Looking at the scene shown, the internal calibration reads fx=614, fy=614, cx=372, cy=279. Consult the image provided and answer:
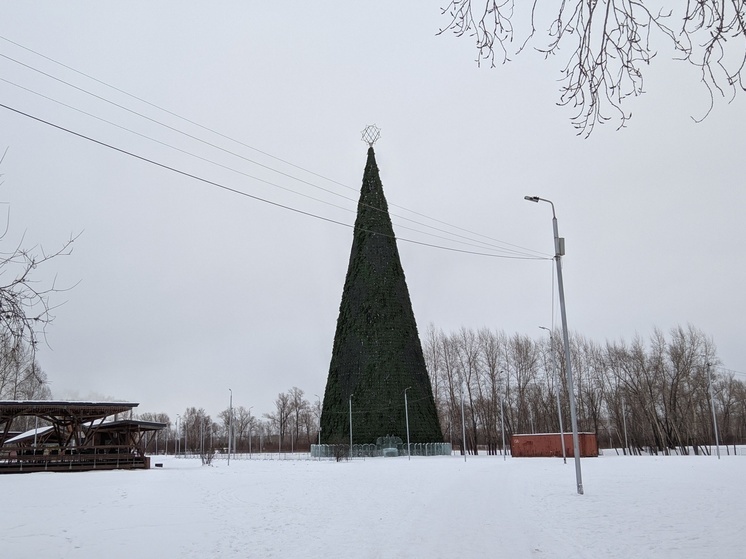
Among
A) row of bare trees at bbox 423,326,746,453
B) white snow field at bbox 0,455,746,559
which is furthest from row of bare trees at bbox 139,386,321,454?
white snow field at bbox 0,455,746,559

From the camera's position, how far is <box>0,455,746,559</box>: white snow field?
9273 mm

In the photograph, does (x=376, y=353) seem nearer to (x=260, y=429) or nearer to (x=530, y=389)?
(x=530, y=389)

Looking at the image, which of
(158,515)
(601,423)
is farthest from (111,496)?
(601,423)

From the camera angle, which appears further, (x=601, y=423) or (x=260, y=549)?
(x=601, y=423)

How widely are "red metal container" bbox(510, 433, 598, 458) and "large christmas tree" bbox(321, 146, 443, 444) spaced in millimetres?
7364

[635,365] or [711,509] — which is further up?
[635,365]

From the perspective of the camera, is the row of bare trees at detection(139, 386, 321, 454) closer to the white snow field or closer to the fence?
the fence

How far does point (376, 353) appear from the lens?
51844 millimetres

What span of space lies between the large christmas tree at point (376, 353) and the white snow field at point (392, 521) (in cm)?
3003

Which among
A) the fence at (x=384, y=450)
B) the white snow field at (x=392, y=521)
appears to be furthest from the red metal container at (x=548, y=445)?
the white snow field at (x=392, y=521)

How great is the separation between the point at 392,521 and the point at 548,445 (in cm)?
3756

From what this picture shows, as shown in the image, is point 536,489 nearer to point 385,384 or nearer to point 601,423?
point 385,384

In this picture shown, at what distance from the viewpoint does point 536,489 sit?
730 inches

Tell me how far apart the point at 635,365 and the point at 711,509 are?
175 feet
